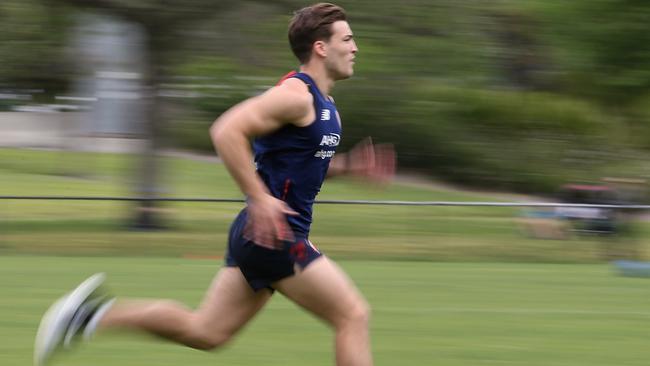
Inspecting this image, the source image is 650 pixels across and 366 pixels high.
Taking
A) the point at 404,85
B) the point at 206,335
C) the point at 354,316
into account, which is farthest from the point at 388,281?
the point at 354,316

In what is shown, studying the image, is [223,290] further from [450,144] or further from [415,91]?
[450,144]

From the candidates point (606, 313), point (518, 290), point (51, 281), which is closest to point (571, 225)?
point (518, 290)

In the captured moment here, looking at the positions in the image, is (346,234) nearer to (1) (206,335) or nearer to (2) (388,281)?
(2) (388,281)

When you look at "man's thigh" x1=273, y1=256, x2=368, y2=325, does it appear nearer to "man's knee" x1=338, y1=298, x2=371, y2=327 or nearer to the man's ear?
"man's knee" x1=338, y1=298, x2=371, y2=327

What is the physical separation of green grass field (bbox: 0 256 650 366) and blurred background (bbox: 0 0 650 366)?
0.12ft

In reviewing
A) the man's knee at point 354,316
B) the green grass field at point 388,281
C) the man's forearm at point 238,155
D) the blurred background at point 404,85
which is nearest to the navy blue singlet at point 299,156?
the man's forearm at point 238,155

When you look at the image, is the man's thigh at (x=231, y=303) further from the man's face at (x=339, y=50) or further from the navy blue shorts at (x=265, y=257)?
the man's face at (x=339, y=50)

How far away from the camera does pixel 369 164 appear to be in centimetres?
499

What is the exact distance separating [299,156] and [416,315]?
381 cm

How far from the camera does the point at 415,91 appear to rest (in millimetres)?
15766

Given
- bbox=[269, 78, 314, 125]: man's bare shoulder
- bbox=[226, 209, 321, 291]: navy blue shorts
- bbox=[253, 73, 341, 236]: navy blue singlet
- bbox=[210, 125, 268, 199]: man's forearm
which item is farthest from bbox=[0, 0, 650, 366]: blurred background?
bbox=[210, 125, 268, 199]: man's forearm

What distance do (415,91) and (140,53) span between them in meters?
3.76

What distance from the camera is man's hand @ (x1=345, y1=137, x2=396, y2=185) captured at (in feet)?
16.4

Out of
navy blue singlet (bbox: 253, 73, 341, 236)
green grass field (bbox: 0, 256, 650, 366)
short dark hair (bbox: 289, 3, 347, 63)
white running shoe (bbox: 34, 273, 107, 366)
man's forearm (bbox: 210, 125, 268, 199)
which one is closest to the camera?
man's forearm (bbox: 210, 125, 268, 199)
